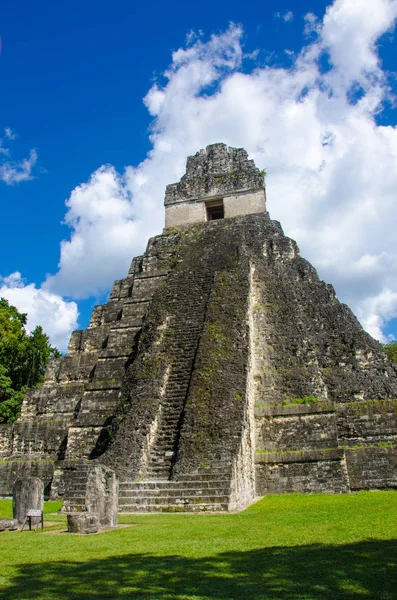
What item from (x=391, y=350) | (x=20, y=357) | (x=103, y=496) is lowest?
(x=103, y=496)

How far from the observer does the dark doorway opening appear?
74.1 ft

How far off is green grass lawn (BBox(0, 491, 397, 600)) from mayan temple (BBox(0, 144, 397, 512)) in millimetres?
1791

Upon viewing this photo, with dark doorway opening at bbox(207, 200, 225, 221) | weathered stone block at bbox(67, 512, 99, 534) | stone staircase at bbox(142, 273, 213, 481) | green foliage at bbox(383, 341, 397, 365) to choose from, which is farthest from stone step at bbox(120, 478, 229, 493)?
green foliage at bbox(383, 341, 397, 365)

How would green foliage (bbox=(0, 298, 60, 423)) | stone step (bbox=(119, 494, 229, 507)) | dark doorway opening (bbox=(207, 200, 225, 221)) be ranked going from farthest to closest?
green foliage (bbox=(0, 298, 60, 423))
dark doorway opening (bbox=(207, 200, 225, 221))
stone step (bbox=(119, 494, 229, 507))

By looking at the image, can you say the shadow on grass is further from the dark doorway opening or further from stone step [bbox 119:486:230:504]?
the dark doorway opening

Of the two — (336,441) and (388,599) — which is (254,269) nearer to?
(336,441)

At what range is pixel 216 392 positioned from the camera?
40.0 ft

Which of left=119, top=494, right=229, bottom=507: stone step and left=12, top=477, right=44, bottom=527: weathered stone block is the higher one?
left=12, top=477, right=44, bottom=527: weathered stone block

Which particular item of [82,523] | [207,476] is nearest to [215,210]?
[207,476]

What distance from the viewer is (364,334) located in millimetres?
15031

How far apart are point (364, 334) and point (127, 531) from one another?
9.86 meters

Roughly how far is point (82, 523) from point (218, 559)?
3.18m

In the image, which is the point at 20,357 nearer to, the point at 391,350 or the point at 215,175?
the point at 215,175

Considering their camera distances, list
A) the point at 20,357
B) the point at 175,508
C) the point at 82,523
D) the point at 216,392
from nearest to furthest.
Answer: the point at 82,523, the point at 175,508, the point at 216,392, the point at 20,357
